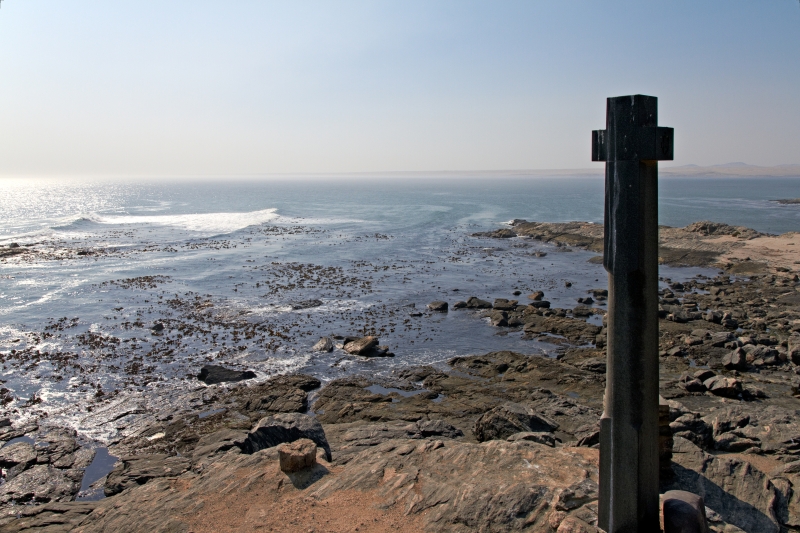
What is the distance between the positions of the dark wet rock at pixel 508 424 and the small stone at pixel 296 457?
5696mm

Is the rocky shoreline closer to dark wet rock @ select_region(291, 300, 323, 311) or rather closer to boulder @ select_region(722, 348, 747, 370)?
boulder @ select_region(722, 348, 747, 370)

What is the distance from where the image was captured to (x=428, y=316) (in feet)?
112

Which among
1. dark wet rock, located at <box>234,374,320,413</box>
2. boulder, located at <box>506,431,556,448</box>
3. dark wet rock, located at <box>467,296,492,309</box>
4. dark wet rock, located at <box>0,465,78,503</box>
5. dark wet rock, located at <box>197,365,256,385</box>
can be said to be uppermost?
boulder, located at <box>506,431,556,448</box>

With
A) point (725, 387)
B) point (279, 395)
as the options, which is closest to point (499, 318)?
point (725, 387)

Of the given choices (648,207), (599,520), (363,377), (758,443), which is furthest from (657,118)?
(363,377)

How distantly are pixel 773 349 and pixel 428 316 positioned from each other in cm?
1766

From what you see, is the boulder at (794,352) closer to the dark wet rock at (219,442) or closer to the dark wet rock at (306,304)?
the dark wet rock at (219,442)

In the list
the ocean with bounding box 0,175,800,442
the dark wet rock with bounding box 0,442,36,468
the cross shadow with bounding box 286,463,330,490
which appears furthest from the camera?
the ocean with bounding box 0,175,800,442

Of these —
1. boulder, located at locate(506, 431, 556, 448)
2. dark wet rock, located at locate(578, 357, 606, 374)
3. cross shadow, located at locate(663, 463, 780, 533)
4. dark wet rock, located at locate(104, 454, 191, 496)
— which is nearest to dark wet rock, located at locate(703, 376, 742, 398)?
dark wet rock, located at locate(578, 357, 606, 374)

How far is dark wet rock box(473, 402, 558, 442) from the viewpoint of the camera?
52.5 ft

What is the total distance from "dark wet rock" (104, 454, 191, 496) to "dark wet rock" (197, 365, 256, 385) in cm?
706

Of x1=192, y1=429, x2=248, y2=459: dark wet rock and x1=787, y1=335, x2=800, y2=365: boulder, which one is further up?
x1=787, y1=335, x2=800, y2=365: boulder

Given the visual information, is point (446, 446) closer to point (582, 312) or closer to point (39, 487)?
point (39, 487)

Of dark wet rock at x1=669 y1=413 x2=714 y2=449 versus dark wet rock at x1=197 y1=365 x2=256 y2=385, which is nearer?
dark wet rock at x1=669 y1=413 x2=714 y2=449
